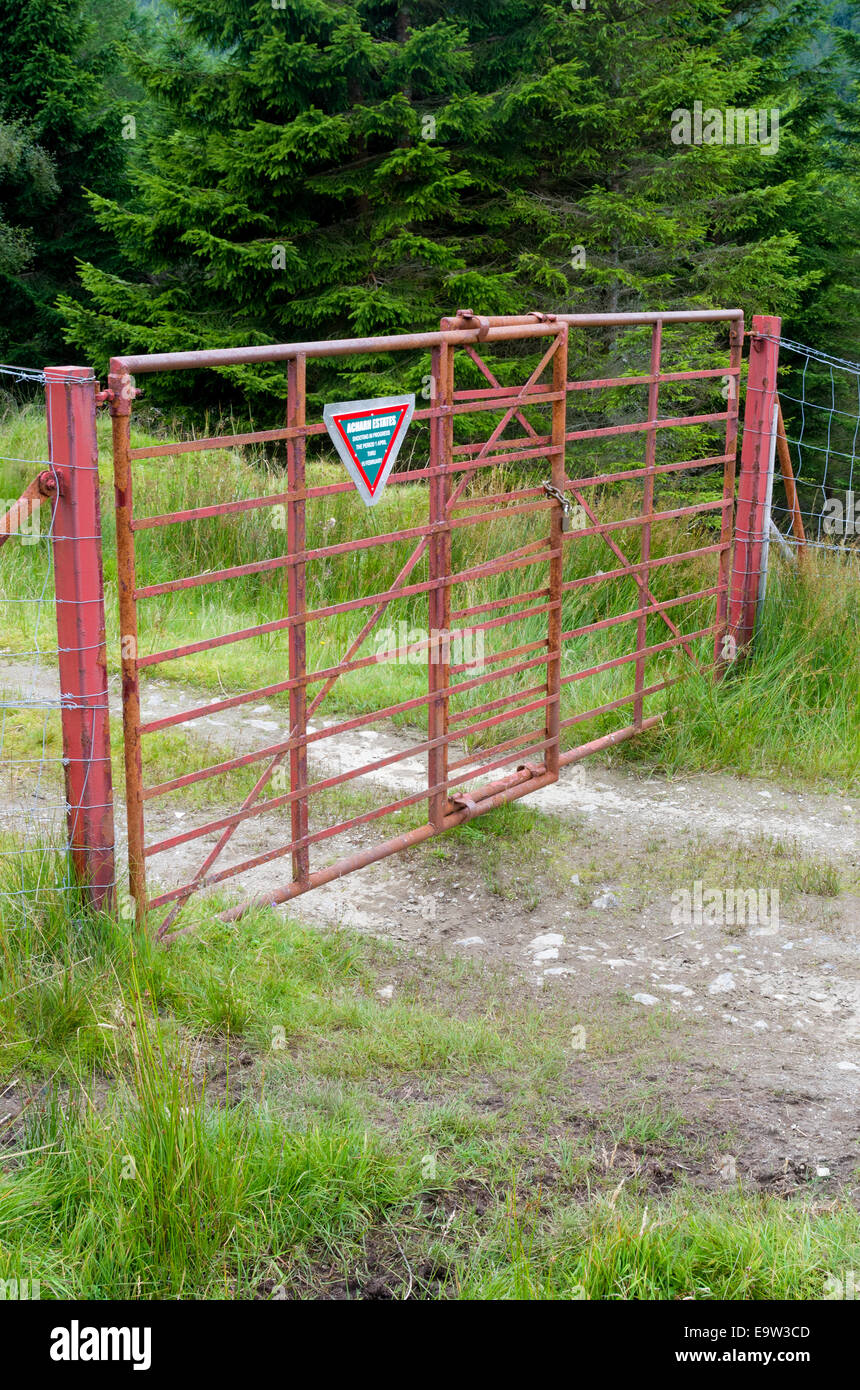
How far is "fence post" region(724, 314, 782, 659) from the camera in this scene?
7672 mm

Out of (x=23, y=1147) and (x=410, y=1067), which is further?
(x=410, y=1067)

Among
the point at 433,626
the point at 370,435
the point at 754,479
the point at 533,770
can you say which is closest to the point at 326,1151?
the point at 433,626

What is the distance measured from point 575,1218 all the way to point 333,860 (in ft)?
8.88

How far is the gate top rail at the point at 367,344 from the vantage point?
4.15 m

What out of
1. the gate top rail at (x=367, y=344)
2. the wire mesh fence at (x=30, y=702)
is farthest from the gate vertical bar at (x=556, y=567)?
the wire mesh fence at (x=30, y=702)

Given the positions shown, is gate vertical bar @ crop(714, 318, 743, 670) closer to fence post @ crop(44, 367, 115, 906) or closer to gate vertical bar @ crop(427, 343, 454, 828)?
gate vertical bar @ crop(427, 343, 454, 828)

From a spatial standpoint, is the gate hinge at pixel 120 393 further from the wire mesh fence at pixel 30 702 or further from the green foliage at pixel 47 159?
the green foliage at pixel 47 159

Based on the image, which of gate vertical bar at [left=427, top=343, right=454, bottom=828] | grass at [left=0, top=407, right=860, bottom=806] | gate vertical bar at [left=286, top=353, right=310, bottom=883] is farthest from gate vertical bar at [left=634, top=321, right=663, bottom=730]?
gate vertical bar at [left=286, top=353, right=310, bottom=883]

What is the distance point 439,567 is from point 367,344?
40.1 inches

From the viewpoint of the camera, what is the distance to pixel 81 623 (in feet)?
13.7

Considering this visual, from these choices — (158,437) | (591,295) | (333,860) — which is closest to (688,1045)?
(333,860)

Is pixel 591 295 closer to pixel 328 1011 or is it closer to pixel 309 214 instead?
pixel 309 214

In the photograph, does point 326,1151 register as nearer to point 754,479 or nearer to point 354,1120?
point 354,1120
